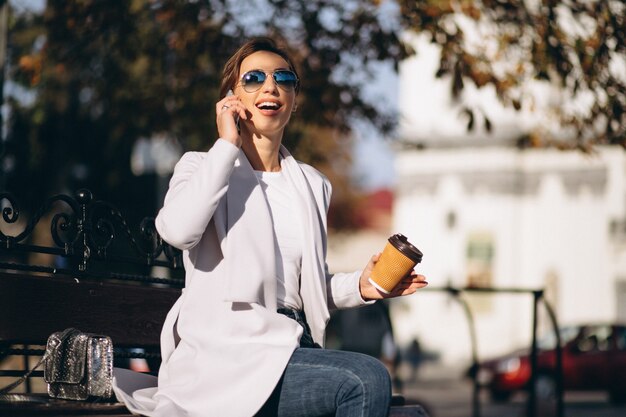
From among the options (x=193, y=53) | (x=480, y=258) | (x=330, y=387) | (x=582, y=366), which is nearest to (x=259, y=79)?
(x=330, y=387)

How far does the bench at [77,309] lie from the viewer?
14.9 feet

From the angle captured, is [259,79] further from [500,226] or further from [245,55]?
[500,226]

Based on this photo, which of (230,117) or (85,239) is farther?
(85,239)

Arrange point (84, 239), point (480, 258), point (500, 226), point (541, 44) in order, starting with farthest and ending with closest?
point (480, 258) < point (500, 226) < point (541, 44) < point (84, 239)

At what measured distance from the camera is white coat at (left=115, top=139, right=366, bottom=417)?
13.5 feet

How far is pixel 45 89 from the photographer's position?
73.3ft

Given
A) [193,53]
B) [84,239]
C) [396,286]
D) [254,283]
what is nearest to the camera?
[254,283]

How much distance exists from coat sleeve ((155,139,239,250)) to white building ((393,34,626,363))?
134 feet

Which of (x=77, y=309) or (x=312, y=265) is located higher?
(x=312, y=265)

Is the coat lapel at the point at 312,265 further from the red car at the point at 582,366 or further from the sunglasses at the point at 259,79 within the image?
the red car at the point at 582,366

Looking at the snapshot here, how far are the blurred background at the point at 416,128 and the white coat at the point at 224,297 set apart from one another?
4791 mm

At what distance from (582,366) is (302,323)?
23.0 m

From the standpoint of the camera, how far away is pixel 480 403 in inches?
1017

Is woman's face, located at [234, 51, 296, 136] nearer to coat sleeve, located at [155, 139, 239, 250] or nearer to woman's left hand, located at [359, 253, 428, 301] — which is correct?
coat sleeve, located at [155, 139, 239, 250]
